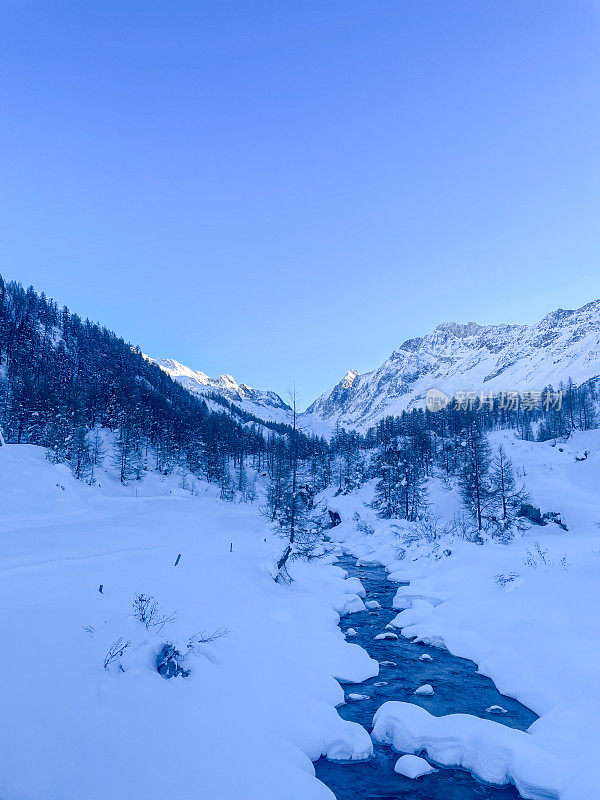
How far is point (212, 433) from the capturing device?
307ft

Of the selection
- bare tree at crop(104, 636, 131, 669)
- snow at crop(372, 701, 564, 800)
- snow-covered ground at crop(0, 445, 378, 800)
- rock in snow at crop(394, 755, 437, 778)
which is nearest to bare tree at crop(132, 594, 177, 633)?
snow-covered ground at crop(0, 445, 378, 800)

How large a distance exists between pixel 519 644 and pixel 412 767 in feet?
22.9

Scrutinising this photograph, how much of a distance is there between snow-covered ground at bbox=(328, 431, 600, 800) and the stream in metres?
0.37

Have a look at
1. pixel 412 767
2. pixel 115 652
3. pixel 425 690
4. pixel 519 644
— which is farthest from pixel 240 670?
pixel 519 644

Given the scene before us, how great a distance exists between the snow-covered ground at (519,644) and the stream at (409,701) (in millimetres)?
367

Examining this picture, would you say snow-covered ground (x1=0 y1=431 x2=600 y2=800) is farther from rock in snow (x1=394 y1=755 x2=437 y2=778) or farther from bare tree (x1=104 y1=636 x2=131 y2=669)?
rock in snow (x1=394 y1=755 x2=437 y2=778)

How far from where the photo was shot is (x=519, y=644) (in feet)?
43.4

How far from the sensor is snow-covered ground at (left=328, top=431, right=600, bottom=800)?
→ 8156 millimetres

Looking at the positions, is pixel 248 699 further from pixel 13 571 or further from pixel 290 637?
pixel 13 571

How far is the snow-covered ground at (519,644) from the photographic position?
8156mm

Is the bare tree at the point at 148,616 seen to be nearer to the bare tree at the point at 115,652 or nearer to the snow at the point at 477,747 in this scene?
the bare tree at the point at 115,652

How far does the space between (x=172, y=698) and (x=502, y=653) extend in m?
11.3

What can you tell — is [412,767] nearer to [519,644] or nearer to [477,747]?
[477,747]

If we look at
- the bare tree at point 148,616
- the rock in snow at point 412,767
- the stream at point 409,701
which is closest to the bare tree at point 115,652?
the bare tree at point 148,616
